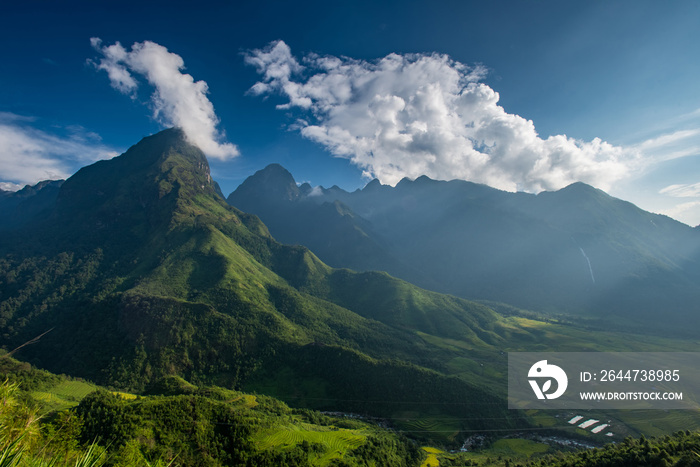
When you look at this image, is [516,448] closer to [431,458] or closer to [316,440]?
[431,458]

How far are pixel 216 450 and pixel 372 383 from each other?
65774 millimetres

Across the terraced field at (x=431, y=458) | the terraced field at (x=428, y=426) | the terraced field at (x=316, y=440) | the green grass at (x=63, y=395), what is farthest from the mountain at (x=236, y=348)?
the terraced field at (x=316, y=440)

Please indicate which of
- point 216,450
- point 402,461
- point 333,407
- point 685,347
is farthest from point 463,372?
point 685,347

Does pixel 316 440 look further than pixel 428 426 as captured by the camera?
No

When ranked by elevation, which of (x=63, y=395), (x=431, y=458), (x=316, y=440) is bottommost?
(x=431, y=458)

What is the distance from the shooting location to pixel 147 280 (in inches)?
6683

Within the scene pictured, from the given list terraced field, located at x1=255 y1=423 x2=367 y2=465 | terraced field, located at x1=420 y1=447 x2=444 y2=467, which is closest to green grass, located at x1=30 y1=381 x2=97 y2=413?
terraced field, located at x1=255 y1=423 x2=367 y2=465

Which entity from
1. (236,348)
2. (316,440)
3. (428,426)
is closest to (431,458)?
(428,426)

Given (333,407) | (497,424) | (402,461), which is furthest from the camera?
(333,407)

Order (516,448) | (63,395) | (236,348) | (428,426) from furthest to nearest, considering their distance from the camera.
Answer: (236,348) → (428,426) → (516,448) → (63,395)

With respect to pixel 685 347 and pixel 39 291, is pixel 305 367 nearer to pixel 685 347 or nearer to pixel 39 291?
pixel 39 291

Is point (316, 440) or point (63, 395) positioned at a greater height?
point (316, 440)

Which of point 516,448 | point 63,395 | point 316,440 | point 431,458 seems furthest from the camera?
point 516,448

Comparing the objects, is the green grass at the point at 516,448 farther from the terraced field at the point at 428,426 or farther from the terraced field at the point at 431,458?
the terraced field at the point at 431,458
